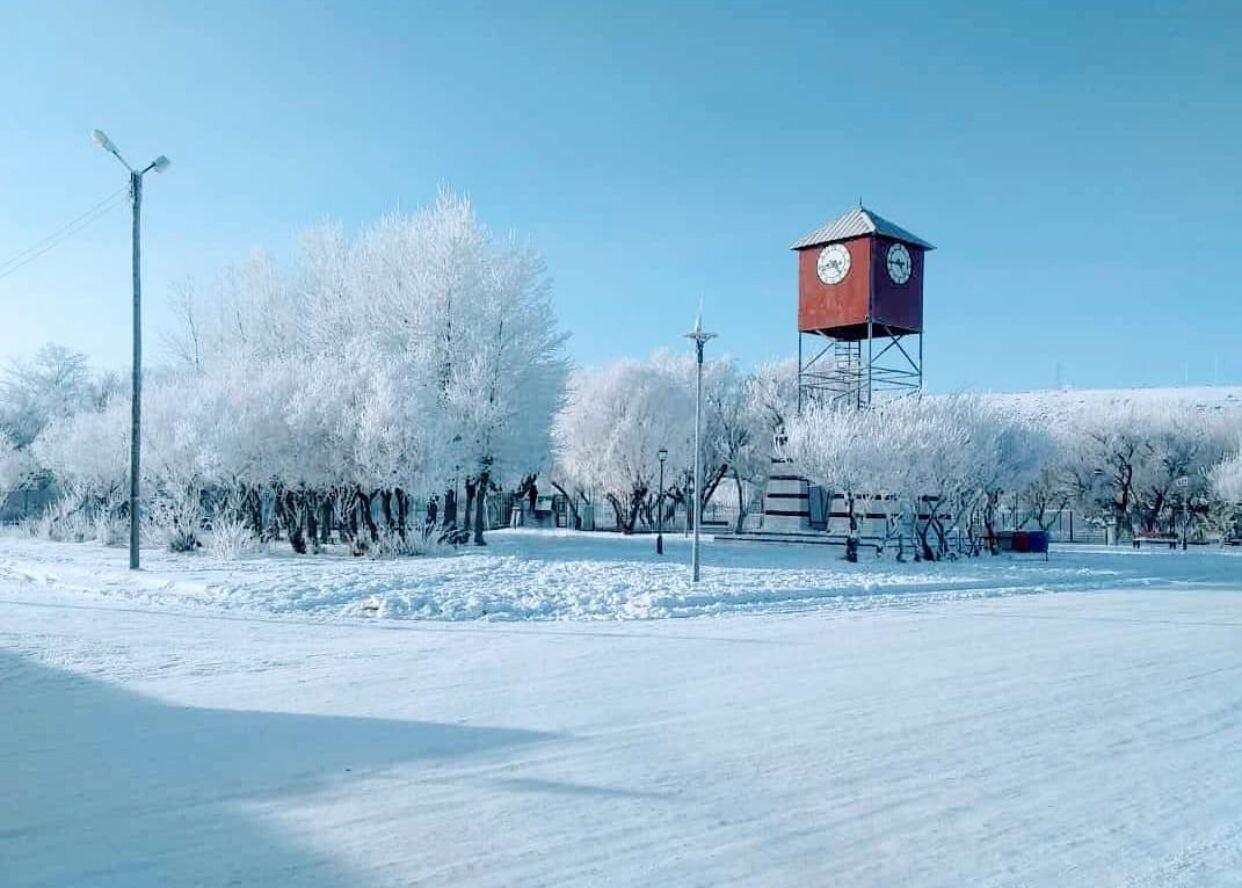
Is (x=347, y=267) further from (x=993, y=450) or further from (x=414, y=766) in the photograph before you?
(x=414, y=766)

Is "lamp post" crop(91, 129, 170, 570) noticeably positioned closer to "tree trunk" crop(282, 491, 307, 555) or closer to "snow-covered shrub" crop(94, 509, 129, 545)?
"tree trunk" crop(282, 491, 307, 555)

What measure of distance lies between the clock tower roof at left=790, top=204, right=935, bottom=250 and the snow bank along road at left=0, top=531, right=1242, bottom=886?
84.4 ft

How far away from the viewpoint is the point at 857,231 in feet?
120

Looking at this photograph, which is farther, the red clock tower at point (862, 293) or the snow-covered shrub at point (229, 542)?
the red clock tower at point (862, 293)

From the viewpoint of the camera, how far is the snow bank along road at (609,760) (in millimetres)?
5062

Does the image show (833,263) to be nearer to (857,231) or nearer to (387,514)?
(857,231)

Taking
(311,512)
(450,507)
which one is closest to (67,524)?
(311,512)

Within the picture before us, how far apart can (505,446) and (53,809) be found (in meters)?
26.2

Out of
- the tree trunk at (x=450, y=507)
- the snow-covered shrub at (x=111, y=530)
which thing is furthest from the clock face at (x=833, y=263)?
the snow-covered shrub at (x=111, y=530)

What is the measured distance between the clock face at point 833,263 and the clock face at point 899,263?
1597 millimetres

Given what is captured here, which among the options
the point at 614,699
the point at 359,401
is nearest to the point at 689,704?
the point at 614,699

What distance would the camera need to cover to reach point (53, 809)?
18.6 ft

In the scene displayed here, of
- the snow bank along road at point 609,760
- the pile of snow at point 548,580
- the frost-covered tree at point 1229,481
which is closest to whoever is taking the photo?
the snow bank along road at point 609,760

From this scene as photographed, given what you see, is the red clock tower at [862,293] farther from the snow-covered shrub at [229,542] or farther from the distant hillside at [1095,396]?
the distant hillside at [1095,396]
